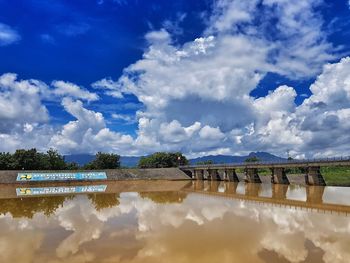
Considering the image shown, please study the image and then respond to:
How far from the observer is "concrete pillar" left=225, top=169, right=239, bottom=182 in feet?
263

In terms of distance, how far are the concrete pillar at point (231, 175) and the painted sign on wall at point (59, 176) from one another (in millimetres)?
28074

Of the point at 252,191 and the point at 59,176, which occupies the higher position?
the point at 59,176

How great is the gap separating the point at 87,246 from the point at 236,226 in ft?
35.7

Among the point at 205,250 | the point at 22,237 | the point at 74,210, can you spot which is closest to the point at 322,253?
the point at 205,250

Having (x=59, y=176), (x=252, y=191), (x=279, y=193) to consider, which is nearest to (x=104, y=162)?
(x=59, y=176)

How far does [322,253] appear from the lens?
17.2 metres

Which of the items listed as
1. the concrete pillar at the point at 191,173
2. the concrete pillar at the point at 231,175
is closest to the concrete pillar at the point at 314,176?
the concrete pillar at the point at 231,175

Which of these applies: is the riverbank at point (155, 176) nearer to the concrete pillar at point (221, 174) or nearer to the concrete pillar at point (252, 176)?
the concrete pillar at point (252, 176)

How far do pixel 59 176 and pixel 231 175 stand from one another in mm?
37980

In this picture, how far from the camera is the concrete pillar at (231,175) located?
263ft

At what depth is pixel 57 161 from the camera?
94062 millimetres

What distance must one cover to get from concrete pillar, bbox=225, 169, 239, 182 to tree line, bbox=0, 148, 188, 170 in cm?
3018

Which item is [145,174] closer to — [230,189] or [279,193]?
[230,189]

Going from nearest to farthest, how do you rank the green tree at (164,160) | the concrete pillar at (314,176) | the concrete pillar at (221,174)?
1. the concrete pillar at (314,176)
2. the concrete pillar at (221,174)
3. the green tree at (164,160)
